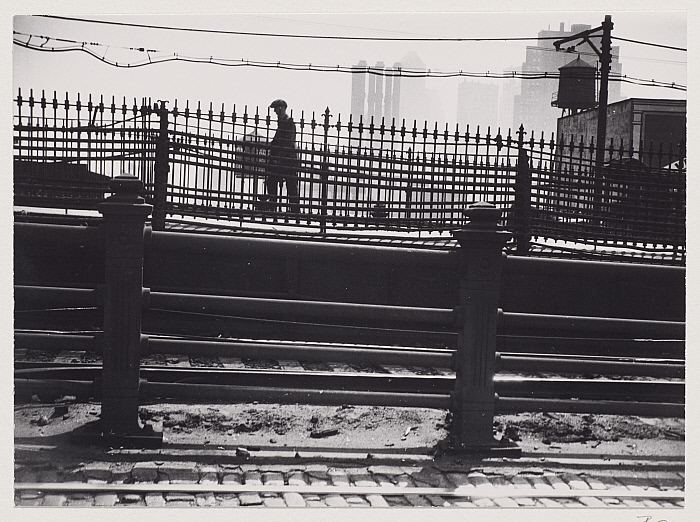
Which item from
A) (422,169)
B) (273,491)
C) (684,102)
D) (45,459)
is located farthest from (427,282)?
(45,459)

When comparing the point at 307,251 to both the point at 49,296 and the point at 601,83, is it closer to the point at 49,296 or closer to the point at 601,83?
the point at 49,296

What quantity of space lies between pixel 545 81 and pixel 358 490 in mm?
2913

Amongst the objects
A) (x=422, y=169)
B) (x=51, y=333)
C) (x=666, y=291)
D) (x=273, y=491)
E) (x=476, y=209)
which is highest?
(x=422, y=169)

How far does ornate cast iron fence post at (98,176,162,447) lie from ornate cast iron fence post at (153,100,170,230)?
11.1 feet

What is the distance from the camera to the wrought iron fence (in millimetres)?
6941

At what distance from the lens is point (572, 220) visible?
27.1 feet

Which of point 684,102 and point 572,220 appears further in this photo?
point 572,220

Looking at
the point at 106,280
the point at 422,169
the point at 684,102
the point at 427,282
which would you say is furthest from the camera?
the point at 422,169

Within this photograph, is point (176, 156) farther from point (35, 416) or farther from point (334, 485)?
point (334, 485)

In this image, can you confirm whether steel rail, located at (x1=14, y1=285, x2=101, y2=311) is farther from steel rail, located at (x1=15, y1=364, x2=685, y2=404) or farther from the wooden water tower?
the wooden water tower

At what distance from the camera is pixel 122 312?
12.5 feet

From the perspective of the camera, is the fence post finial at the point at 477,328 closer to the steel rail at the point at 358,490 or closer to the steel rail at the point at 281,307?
the steel rail at the point at 281,307

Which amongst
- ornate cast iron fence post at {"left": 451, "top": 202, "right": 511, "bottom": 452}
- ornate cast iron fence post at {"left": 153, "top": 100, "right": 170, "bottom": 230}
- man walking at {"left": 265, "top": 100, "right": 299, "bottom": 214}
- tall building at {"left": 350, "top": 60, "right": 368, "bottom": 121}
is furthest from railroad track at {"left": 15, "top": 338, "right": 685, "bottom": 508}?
man walking at {"left": 265, "top": 100, "right": 299, "bottom": 214}

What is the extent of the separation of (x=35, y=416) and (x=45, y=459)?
0.44 meters
